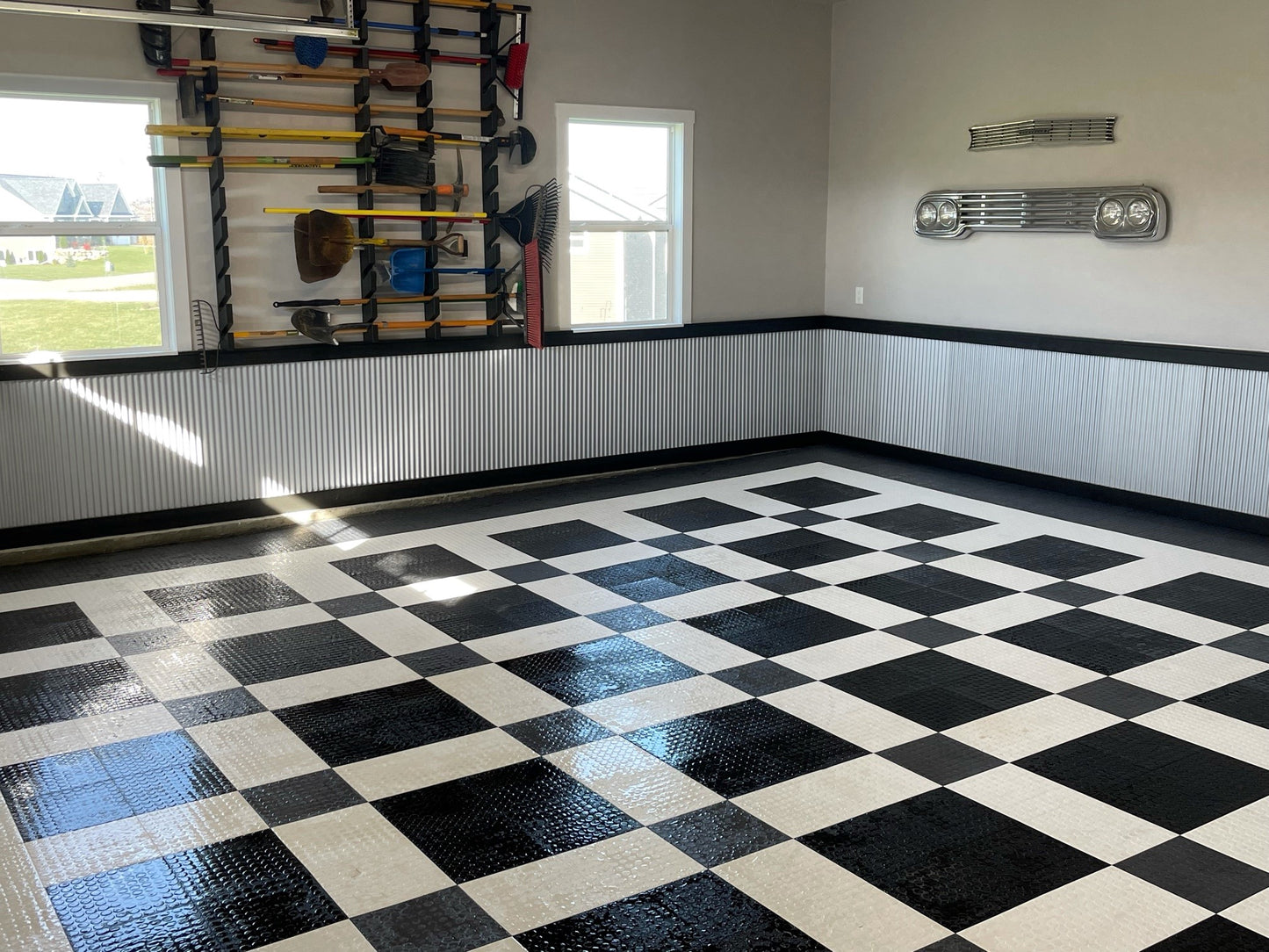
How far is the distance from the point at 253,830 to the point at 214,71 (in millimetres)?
4029

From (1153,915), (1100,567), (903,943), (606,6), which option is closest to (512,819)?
(903,943)

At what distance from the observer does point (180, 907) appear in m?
2.76

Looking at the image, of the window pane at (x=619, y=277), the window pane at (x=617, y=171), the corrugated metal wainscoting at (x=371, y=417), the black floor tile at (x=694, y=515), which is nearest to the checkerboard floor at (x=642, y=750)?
Answer: the black floor tile at (x=694, y=515)

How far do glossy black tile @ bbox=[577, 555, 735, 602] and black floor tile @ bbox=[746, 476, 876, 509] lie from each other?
1.35 metres

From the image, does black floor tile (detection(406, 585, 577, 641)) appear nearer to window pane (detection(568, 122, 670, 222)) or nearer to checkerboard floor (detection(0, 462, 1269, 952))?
checkerboard floor (detection(0, 462, 1269, 952))

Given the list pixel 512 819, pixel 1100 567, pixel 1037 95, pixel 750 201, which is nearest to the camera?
pixel 512 819

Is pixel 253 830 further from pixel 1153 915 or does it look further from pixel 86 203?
pixel 86 203

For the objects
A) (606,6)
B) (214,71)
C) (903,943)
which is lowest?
(903,943)

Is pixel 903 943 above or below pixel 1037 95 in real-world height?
below

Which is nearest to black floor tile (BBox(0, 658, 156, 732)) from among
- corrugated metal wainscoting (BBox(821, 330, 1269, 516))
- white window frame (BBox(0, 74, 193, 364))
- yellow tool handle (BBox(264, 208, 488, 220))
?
white window frame (BBox(0, 74, 193, 364))

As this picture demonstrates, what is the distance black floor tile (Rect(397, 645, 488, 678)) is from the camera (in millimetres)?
4238

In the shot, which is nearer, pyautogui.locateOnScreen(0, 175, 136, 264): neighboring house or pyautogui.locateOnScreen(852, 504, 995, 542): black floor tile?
pyautogui.locateOnScreen(0, 175, 136, 264): neighboring house

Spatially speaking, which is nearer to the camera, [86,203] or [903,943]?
[903,943]

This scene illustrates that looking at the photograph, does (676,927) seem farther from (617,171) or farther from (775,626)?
(617,171)
